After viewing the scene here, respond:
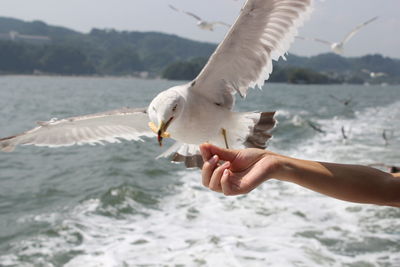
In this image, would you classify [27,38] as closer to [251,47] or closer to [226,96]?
[226,96]

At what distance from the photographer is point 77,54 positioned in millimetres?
93562

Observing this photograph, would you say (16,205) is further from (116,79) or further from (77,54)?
(116,79)

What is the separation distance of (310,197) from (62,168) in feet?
21.5

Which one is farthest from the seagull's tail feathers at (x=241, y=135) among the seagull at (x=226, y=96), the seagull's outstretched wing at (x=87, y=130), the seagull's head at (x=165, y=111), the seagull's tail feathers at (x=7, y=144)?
the seagull's tail feathers at (x=7, y=144)

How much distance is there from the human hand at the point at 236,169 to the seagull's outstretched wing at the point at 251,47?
1.56 metres

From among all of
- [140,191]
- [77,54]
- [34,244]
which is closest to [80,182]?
[140,191]

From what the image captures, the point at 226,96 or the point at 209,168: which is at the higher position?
the point at 226,96

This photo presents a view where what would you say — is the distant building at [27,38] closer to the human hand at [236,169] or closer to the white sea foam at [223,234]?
the white sea foam at [223,234]

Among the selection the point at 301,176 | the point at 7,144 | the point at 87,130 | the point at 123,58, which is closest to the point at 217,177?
the point at 301,176

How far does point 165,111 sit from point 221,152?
79 centimetres

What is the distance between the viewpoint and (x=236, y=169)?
2154 mm

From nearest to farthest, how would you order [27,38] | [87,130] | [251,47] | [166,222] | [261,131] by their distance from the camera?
[251,47]
[261,131]
[87,130]
[166,222]
[27,38]

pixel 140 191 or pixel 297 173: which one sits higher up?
pixel 297 173

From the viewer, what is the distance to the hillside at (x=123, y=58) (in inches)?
3499
